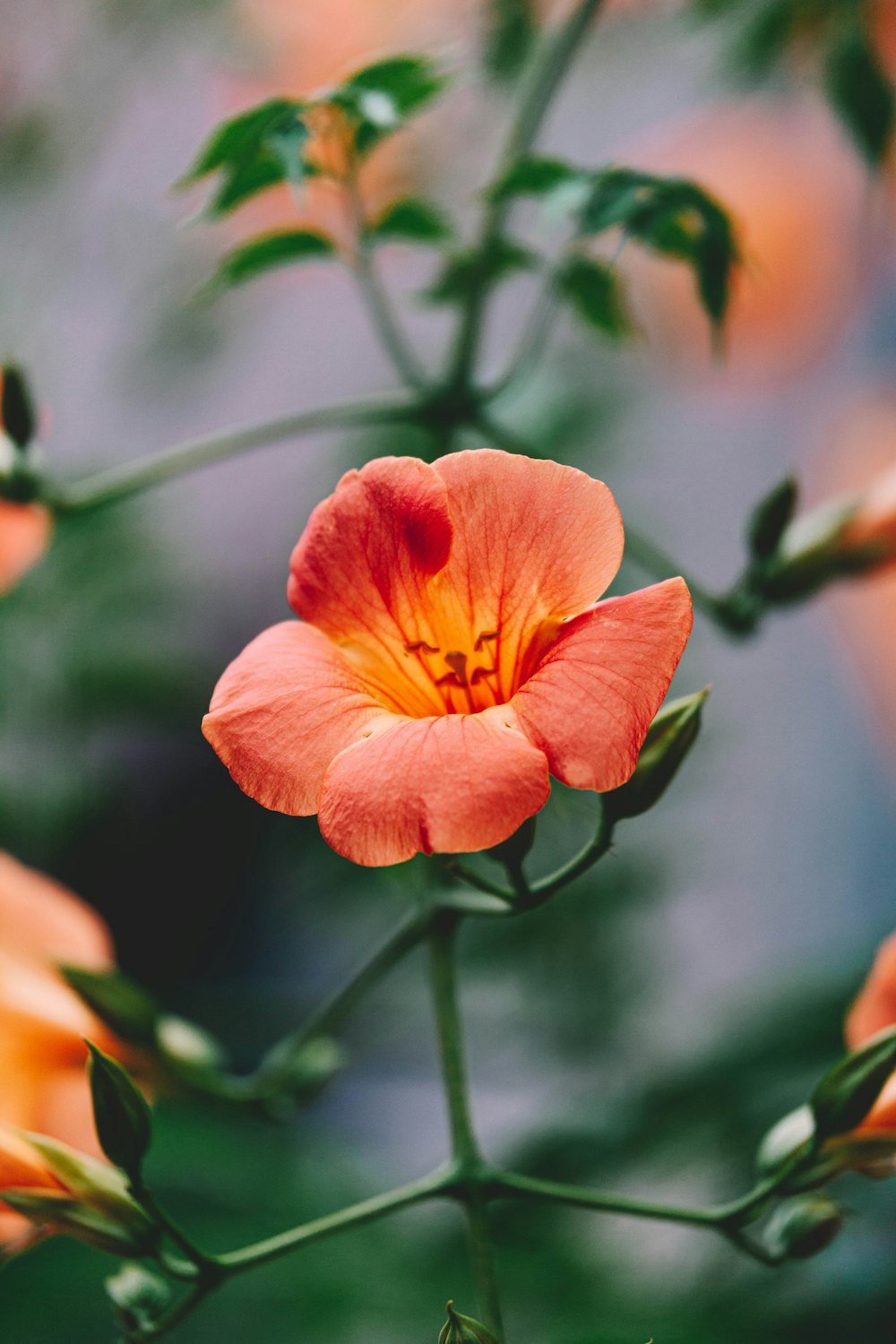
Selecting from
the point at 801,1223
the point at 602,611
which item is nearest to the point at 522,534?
the point at 602,611

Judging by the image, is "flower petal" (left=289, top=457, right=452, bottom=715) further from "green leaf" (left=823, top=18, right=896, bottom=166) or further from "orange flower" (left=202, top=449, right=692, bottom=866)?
"green leaf" (left=823, top=18, right=896, bottom=166)

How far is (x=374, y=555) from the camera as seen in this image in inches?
12.3

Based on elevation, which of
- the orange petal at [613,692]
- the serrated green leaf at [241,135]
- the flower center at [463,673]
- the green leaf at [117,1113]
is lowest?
the green leaf at [117,1113]

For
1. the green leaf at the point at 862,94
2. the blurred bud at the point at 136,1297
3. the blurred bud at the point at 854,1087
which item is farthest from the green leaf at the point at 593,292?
the blurred bud at the point at 136,1297

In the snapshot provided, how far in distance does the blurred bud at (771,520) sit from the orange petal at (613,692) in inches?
10.3

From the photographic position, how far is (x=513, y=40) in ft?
2.40

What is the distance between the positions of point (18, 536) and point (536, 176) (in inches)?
12.5

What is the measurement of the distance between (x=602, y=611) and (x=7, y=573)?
15.2 inches

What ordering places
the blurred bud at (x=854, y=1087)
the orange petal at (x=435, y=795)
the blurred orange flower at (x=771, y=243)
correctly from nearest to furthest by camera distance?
1. the orange petal at (x=435, y=795)
2. the blurred bud at (x=854, y=1087)
3. the blurred orange flower at (x=771, y=243)

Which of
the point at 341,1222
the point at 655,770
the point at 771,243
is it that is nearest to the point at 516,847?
the point at 655,770

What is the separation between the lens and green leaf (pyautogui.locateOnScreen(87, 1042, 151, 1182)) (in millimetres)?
348

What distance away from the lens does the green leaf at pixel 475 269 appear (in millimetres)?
514

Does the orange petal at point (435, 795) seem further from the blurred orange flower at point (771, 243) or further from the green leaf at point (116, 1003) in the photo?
the blurred orange flower at point (771, 243)

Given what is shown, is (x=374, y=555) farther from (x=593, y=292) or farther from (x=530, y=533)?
(x=593, y=292)
